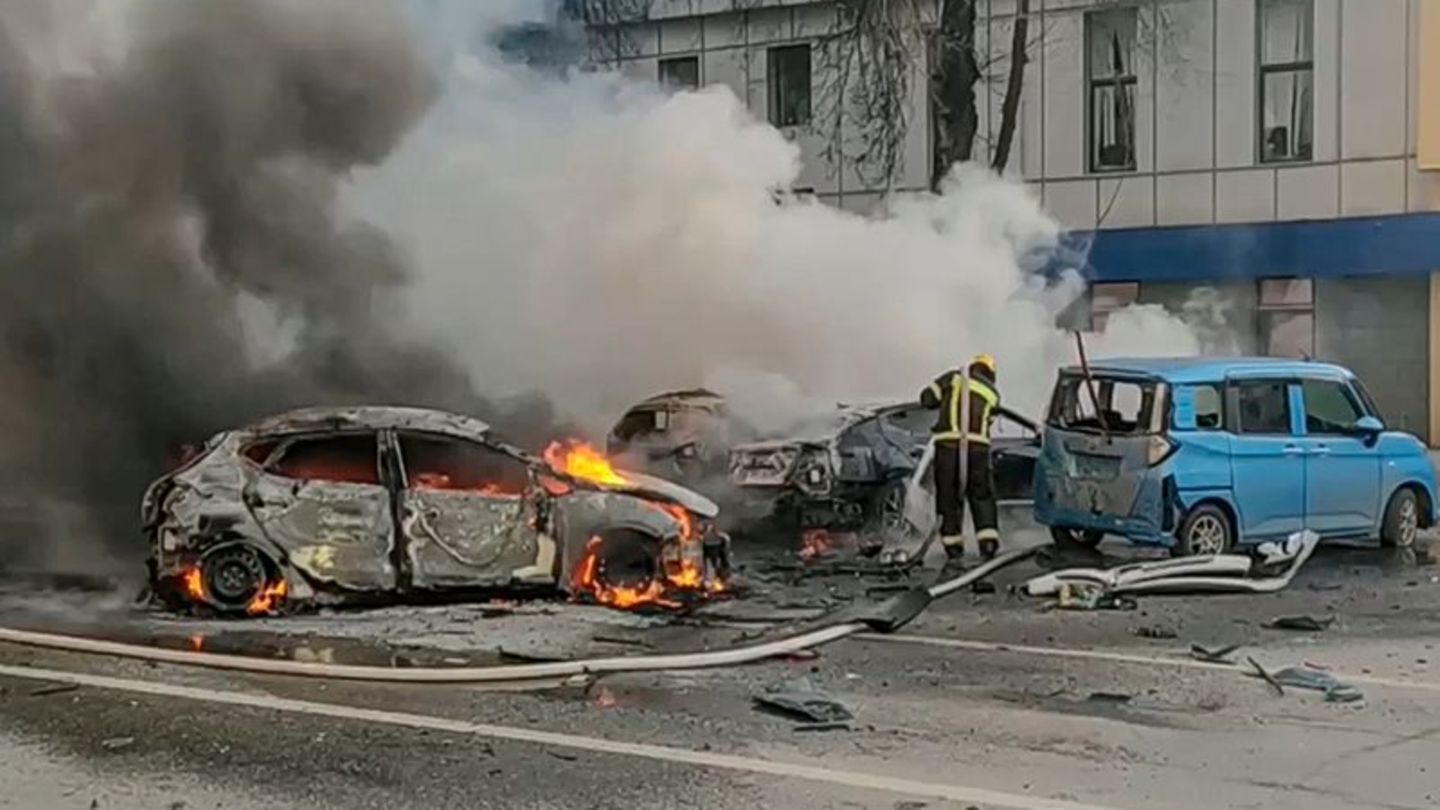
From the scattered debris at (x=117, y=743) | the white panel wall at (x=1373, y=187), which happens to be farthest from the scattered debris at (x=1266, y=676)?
the white panel wall at (x=1373, y=187)

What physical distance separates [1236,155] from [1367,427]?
36.7 feet

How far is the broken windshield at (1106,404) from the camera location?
42.6ft

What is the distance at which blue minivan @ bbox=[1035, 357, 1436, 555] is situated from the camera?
12859 mm

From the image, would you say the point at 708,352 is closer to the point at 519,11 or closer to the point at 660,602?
the point at 519,11

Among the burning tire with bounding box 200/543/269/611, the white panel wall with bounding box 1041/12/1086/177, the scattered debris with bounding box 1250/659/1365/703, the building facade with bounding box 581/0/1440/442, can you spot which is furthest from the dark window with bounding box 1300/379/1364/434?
the white panel wall with bounding box 1041/12/1086/177

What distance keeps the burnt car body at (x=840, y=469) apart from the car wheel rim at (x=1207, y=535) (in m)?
2.11

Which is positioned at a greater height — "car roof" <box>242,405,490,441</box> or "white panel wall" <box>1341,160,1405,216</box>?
"white panel wall" <box>1341,160,1405,216</box>

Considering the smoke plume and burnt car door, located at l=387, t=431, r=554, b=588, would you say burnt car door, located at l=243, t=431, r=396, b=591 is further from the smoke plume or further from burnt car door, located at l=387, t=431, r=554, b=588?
the smoke plume

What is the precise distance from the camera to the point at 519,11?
693 inches

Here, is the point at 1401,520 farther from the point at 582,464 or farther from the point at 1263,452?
the point at 582,464

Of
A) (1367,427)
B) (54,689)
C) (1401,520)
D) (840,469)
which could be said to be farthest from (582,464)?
(1401,520)

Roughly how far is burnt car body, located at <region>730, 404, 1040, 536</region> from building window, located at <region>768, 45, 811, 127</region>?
1305cm

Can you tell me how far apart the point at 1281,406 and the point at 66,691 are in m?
8.99

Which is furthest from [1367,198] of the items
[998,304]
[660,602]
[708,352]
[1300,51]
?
[660,602]
